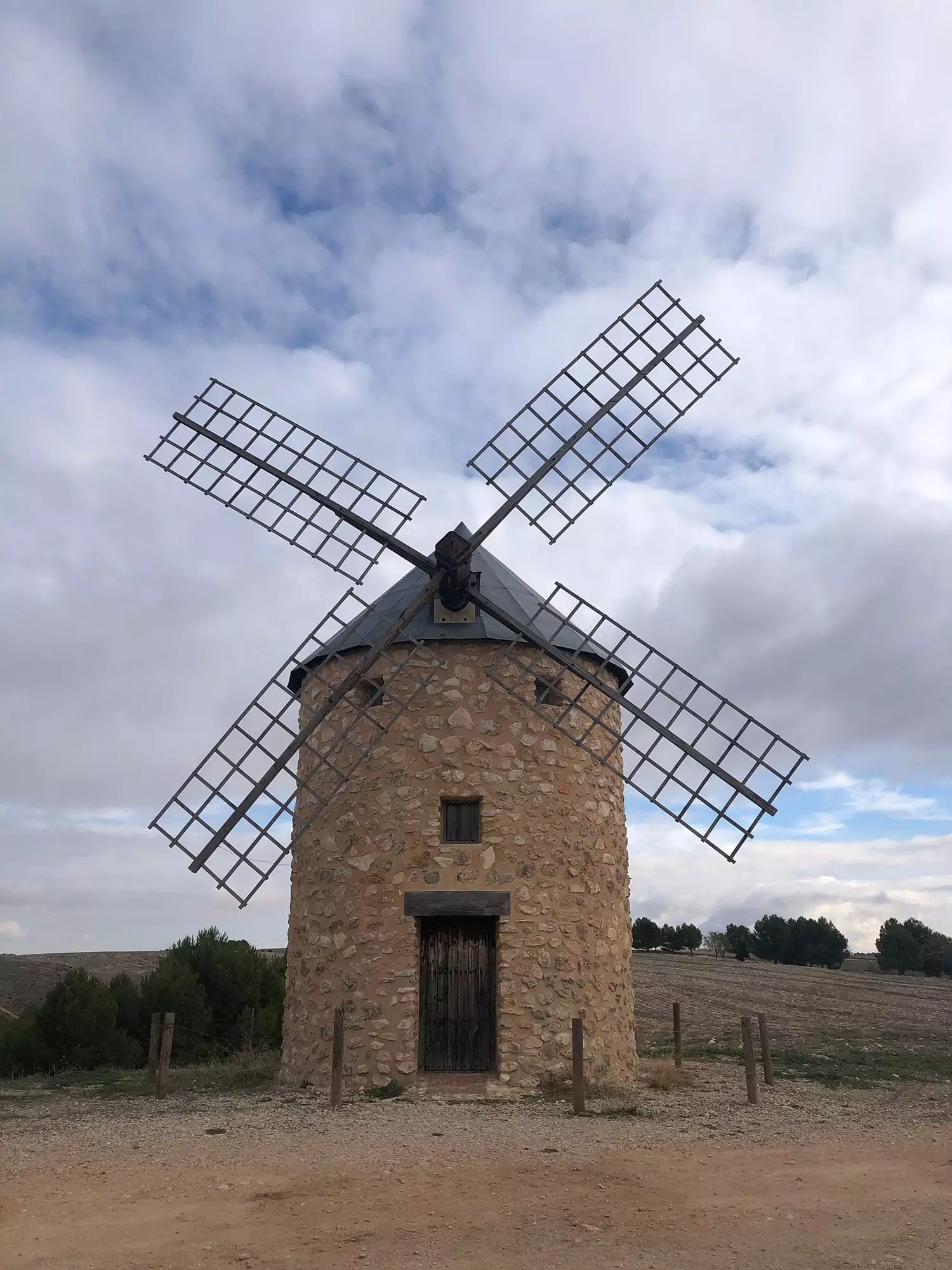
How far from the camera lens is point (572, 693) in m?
12.4

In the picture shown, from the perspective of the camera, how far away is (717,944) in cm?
5159

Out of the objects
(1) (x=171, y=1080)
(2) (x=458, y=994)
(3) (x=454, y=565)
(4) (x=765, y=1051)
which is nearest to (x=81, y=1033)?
(1) (x=171, y=1080)

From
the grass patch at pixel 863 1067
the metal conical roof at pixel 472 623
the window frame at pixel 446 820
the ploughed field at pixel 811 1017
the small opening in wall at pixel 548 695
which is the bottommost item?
the grass patch at pixel 863 1067

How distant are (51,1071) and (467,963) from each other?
829 centimetres

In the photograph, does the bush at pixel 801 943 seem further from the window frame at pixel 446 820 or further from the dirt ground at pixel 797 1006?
the window frame at pixel 446 820

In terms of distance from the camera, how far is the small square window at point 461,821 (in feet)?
38.0

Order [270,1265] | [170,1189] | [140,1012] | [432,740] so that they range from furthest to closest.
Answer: [140,1012]
[432,740]
[170,1189]
[270,1265]

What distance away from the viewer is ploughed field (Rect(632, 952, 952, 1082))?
1353cm

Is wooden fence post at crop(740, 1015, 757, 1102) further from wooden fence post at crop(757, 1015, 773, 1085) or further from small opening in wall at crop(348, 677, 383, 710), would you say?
small opening in wall at crop(348, 677, 383, 710)

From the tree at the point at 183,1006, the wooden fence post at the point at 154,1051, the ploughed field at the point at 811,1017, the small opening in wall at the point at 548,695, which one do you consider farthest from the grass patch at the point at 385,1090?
the tree at the point at 183,1006

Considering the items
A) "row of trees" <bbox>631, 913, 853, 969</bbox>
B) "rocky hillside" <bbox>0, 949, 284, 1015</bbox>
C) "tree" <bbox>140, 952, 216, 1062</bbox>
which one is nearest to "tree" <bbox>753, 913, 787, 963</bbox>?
"row of trees" <bbox>631, 913, 853, 969</bbox>

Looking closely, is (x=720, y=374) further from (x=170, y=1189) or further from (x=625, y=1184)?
(x=170, y=1189)

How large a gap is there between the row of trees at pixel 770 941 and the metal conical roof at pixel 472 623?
37310 mm

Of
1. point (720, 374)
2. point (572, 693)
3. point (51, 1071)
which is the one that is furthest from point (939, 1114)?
point (51, 1071)
